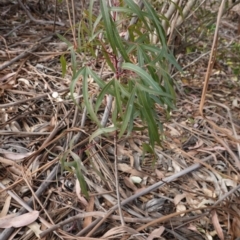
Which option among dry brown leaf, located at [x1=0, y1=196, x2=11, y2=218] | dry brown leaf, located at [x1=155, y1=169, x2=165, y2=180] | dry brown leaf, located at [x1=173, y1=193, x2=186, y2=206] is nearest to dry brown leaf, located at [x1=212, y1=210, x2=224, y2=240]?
dry brown leaf, located at [x1=173, y1=193, x2=186, y2=206]

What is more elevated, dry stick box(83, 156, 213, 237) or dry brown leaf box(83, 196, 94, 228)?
dry stick box(83, 156, 213, 237)

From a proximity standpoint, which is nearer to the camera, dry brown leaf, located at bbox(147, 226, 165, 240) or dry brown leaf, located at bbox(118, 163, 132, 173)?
dry brown leaf, located at bbox(147, 226, 165, 240)

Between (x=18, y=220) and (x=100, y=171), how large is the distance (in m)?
0.32

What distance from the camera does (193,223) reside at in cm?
108

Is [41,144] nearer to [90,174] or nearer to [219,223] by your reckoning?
[90,174]

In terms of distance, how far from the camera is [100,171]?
4.00 ft

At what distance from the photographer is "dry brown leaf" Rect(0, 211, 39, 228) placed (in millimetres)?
994

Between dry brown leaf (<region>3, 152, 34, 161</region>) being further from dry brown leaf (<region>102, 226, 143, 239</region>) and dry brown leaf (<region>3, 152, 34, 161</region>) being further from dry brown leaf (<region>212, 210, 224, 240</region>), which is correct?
dry brown leaf (<region>212, 210, 224, 240</region>)

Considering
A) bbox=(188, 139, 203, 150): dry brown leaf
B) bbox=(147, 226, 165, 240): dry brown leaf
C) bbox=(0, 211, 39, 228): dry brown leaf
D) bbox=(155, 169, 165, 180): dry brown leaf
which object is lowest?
bbox=(0, 211, 39, 228): dry brown leaf

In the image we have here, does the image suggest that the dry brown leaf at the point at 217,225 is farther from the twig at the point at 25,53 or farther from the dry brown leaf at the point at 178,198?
the twig at the point at 25,53

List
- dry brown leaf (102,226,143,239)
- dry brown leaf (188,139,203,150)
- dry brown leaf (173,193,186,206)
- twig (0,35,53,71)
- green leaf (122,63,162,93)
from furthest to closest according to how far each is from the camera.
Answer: twig (0,35,53,71), dry brown leaf (188,139,203,150), dry brown leaf (173,193,186,206), dry brown leaf (102,226,143,239), green leaf (122,63,162,93)

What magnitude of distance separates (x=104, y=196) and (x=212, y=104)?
0.86 m

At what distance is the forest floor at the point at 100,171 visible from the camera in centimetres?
103

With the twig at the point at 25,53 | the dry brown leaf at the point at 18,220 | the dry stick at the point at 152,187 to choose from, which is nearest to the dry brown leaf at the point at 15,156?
the dry brown leaf at the point at 18,220
